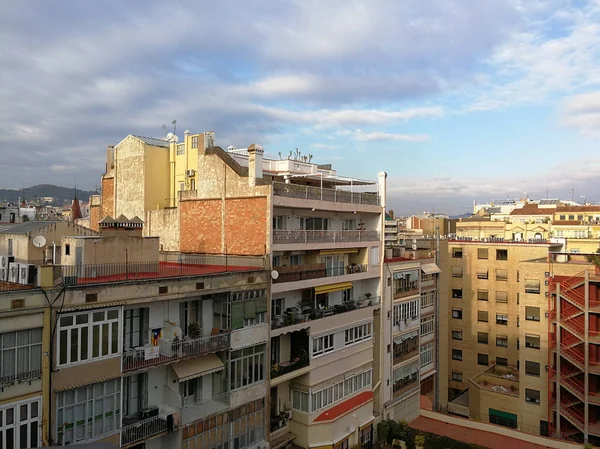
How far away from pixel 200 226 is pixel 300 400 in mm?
11658

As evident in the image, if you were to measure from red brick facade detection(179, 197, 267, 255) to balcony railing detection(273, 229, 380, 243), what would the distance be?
1.16m

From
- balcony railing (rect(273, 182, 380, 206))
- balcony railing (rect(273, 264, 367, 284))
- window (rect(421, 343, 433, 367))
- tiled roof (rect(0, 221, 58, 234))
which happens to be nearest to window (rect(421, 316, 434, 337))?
window (rect(421, 343, 433, 367))

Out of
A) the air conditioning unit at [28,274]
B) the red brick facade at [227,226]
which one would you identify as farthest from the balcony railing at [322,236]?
the air conditioning unit at [28,274]

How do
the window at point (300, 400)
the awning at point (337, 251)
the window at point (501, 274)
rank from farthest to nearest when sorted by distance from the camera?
1. the window at point (501, 274)
2. the awning at point (337, 251)
3. the window at point (300, 400)

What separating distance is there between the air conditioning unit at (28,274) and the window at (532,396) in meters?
38.1

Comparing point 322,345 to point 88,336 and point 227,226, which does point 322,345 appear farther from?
point 88,336

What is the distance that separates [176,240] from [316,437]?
46.7 ft

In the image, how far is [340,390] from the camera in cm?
2988

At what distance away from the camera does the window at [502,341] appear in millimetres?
47375

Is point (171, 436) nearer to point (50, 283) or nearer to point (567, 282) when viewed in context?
point (50, 283)

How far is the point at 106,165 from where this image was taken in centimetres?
3441

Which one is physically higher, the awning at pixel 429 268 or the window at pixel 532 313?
the awning at pixel 429 268

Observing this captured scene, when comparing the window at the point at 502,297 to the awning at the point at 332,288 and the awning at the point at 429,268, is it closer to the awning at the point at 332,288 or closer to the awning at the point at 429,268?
the awning at the point at 429,268

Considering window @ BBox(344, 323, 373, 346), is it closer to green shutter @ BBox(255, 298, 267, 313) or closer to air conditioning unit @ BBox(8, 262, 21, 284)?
green shutter @ BBox(255, 298, 267, 313)
